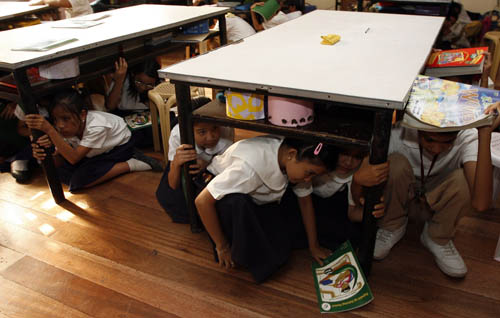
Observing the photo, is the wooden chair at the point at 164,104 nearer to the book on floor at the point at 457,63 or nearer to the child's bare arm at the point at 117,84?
the child's bare arm at the point at 117,84

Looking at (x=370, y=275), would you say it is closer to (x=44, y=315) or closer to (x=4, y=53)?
(x=44, y=315)

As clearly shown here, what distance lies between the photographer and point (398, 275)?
5.16ft

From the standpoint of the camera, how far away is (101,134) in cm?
218

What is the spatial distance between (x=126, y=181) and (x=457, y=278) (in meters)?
1.69

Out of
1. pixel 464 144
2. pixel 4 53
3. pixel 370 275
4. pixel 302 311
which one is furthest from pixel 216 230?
pixel 4 53

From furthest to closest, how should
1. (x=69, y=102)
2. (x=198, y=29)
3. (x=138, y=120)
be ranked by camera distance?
(x=198, y=29) → (x=138, y=120) → (x=69, y=102)

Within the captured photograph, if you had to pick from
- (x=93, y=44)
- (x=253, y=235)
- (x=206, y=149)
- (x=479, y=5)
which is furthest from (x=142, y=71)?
(x=479, y=5)

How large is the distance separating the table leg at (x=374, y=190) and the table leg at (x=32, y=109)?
1.47 metres

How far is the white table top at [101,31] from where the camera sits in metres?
1.79

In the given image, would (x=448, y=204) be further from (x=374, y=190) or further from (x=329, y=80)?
(x=329, y=80)

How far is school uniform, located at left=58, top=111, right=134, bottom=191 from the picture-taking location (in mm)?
2150

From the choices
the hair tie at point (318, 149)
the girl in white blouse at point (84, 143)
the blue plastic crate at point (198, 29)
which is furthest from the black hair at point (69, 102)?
the hair tie at point (318, 149)

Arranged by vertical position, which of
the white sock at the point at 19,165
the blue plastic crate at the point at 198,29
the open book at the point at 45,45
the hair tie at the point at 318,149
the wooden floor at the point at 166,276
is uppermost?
the open book at the point at 45,45

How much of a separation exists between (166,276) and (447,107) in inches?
45.9
